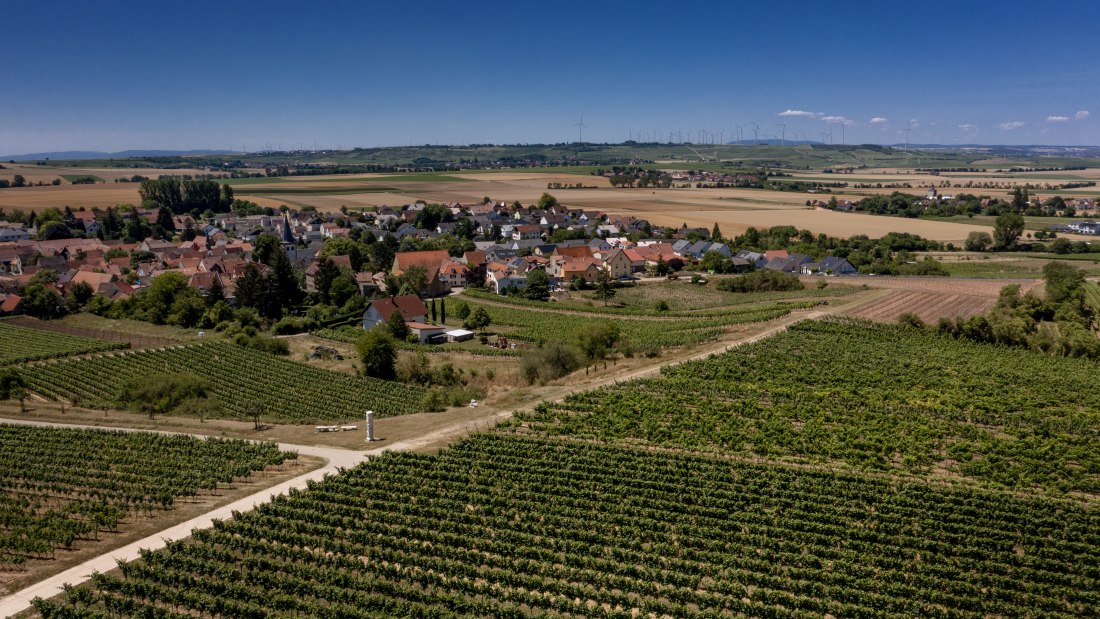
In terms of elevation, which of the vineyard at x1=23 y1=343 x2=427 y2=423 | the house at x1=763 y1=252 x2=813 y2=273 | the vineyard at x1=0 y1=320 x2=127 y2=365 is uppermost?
the house at x1=763 y1=252 x2=813 y2=273

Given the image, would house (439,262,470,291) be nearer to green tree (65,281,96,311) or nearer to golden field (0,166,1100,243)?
green tree (65,281,96,311)

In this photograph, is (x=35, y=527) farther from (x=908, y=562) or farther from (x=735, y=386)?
(x=735, y=386)

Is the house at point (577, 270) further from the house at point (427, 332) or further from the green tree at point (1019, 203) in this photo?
the green tree at point (1019, 203)

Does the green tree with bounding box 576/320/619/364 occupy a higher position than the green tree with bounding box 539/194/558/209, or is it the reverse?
the green tree with bounding box 539/194/558/209

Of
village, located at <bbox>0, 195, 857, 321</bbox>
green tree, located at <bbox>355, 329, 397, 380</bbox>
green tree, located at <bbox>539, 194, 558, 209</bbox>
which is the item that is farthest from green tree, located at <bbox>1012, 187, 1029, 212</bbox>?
green tree, located at <bbox>355, 329, 397, 380</bbox>

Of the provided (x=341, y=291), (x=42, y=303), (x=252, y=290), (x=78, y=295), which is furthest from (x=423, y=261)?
(x=42, y=303)
